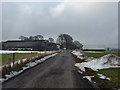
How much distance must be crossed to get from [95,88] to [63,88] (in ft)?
4.84

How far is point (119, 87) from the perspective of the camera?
6.49 meters

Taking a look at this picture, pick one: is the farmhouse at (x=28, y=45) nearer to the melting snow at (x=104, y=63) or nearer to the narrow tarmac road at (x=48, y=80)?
the melting snow at (x=104, y=63)

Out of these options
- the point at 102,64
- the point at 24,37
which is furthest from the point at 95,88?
the point at 24,37

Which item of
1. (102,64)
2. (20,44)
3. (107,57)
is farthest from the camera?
(20,44)

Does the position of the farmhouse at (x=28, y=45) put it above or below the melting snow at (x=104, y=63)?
above

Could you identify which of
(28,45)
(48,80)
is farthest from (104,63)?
(28,45)

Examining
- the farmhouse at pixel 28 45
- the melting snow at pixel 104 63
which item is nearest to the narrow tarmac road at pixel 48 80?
the melting snow at pixel 104 63

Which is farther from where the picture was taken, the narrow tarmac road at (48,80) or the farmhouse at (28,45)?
the farmhouse at (28,45)

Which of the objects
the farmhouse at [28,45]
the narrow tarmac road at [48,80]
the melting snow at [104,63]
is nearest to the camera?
the narrow tarmac road at [48,80]

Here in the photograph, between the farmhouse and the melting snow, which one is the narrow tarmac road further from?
the farmhouse

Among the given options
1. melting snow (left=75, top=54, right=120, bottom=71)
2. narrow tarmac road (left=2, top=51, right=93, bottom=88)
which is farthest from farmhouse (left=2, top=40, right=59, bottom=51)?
narrow tarmac road (left=2, top=51, right=93, bottom=88)

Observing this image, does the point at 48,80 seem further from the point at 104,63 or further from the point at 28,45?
the point at 28,45

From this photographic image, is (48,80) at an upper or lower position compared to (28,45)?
lower

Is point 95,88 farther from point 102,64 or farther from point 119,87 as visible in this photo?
point 102,64
